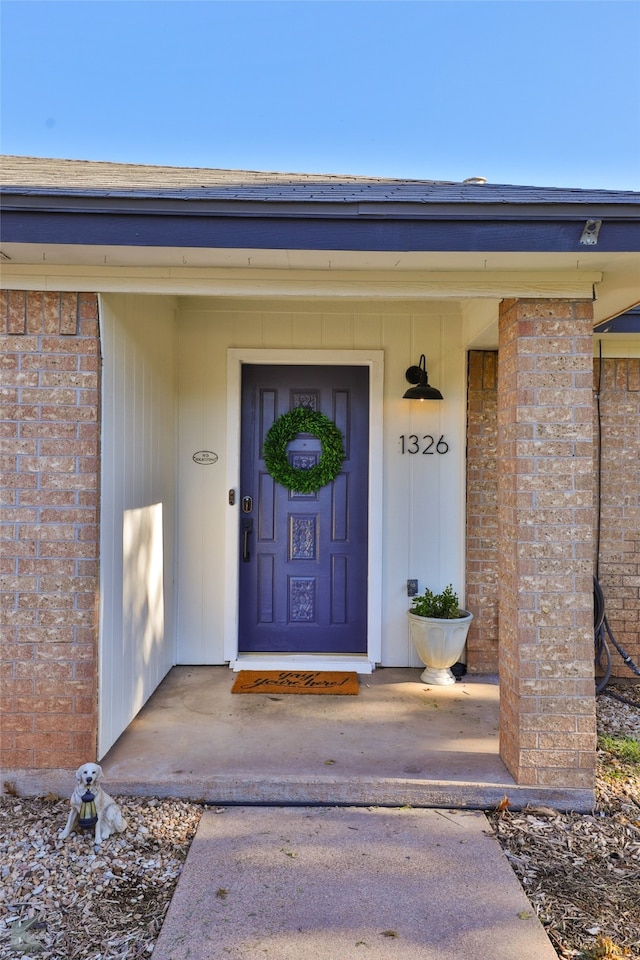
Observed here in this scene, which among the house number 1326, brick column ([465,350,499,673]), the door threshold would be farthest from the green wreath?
the door threshold

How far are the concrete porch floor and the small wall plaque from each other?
55.1 inches

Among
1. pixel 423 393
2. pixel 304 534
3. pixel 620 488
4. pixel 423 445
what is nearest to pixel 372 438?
pixel 423 445

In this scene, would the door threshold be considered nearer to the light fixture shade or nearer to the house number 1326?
the house number 1326

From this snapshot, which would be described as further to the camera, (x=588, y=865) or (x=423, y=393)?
(x=423, y=393)

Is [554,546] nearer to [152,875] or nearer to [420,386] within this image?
[420,386]

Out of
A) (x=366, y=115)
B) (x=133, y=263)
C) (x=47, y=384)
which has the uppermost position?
(x=366, y=115)

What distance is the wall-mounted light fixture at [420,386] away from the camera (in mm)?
3637

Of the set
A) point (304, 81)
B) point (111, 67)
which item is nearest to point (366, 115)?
point (304, 81)

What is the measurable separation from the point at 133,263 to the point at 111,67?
6.69m

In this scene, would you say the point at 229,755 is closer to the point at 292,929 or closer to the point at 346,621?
the point at 292,929

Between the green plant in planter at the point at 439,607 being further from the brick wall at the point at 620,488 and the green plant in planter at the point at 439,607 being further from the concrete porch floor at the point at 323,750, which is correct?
the brick wall at the point at 620,488

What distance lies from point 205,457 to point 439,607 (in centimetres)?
179

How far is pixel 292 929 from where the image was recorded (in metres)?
1.74

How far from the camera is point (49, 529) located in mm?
2471
